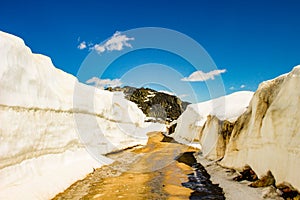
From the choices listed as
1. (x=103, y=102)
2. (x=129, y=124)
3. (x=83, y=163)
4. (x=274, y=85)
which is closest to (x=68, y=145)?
(x=83, y=163)

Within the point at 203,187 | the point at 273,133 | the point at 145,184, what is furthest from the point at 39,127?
the point at 273,133

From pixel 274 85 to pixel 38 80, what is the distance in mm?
9047

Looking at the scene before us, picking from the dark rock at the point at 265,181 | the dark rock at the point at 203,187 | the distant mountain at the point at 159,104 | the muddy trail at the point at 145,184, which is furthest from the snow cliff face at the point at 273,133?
the distant mountain at the point at 159,104

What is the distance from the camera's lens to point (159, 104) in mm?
88875

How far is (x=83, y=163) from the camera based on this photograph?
1318 cm

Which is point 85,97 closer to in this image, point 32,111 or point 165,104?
point 32,111

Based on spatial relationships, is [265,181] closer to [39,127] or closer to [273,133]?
[273,133]

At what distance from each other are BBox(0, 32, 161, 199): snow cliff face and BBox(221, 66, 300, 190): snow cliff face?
688 cm

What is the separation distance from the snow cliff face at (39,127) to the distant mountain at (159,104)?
2640 inches

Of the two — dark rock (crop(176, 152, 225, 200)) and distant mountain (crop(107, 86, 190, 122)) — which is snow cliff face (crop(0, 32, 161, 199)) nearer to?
dark rock (crop(176, 152, 225, 200))

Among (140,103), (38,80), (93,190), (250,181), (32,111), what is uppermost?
(140,103)

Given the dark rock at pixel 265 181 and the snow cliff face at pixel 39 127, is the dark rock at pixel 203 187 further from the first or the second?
the snow cliff face at pixel 39 127

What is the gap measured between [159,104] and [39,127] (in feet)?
258

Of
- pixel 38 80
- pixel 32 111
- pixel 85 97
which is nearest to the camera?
pixel 32 111
